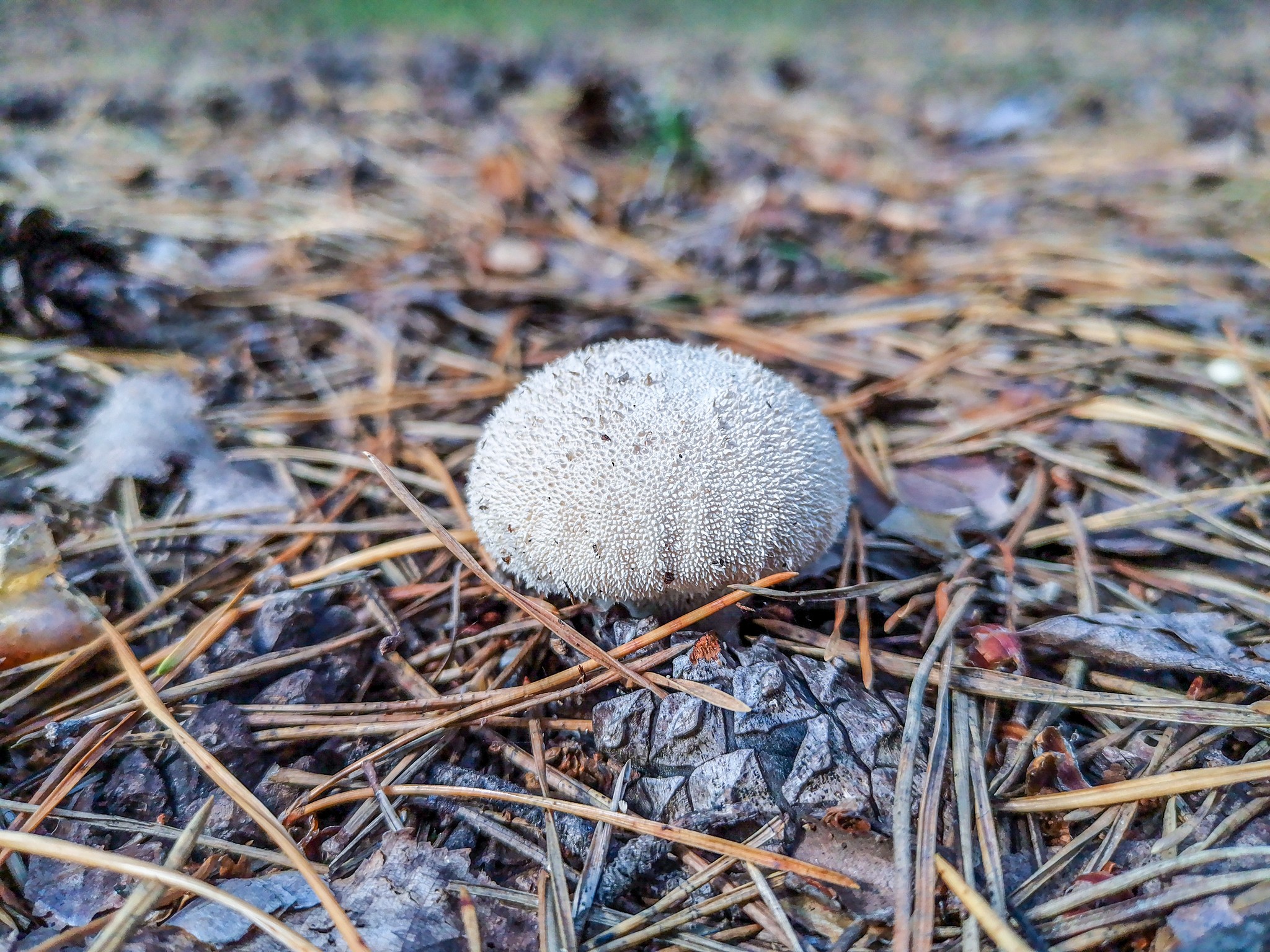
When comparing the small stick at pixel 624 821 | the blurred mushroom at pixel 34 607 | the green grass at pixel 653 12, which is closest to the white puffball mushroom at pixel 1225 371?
the small stick at pixel 624 821

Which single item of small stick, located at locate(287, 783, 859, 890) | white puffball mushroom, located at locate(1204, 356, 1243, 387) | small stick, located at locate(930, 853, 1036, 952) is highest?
white puffball mushroom, located at locate(1204, 356, 1243, 387)

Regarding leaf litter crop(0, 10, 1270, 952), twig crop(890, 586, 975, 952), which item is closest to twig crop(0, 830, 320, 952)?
leaf litter crop(0, 10, 1270, 952)

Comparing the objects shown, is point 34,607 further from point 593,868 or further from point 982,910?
point 982,910

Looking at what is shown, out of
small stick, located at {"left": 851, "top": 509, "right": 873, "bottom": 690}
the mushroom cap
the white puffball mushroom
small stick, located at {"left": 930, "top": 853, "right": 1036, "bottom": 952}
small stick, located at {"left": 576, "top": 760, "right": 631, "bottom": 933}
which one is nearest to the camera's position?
small stick, located at {"left": 930, "top": 853, "right": 1036, "bottom": 952}

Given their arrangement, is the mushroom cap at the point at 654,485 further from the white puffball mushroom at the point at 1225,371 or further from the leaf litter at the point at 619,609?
the white puffball mushroom at the point at 1225,371

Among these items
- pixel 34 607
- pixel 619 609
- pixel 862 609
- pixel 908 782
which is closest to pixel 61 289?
pixel 34 607

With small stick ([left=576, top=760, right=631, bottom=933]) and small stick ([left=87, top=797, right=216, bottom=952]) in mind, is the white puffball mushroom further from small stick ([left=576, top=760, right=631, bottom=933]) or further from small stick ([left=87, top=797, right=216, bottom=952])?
small stick ([left=87, top=797, right=216, bottom=952])
